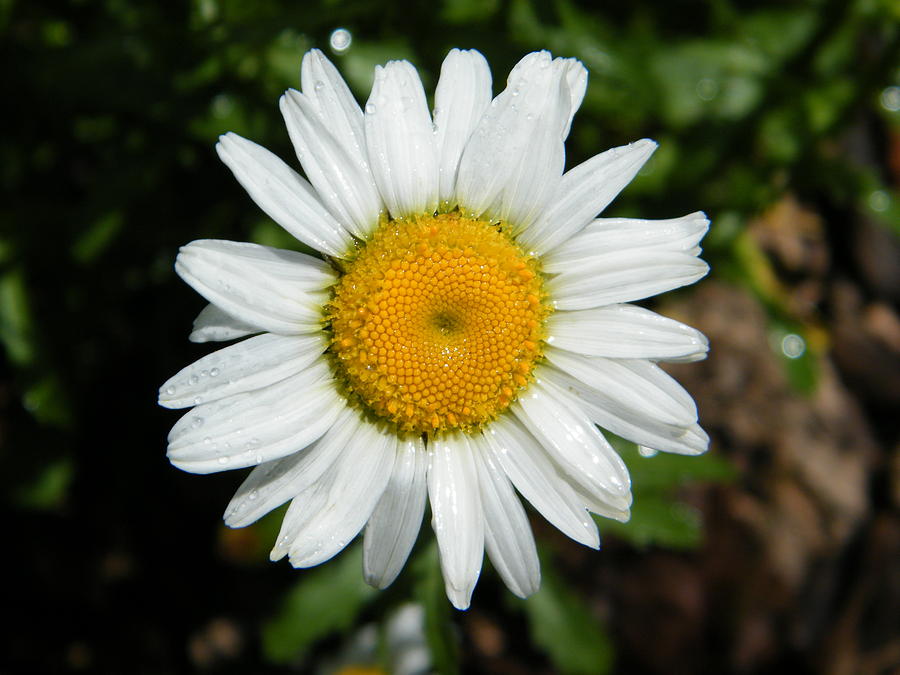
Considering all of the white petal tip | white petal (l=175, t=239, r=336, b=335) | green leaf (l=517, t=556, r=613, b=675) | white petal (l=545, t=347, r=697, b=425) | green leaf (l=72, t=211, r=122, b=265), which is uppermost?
green leaf (l=72, t=211, r=122, b=265)

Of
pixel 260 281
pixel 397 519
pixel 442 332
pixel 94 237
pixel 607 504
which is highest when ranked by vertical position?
pixel 94 237

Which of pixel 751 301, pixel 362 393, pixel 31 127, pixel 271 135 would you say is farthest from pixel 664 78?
pixel 31 127

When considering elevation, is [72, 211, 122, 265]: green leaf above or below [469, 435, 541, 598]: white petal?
above

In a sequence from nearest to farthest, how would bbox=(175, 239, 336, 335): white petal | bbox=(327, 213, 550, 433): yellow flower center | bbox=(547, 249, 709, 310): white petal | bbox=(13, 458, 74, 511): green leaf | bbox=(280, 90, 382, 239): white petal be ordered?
bbox=(175, 239, 336, 335): white petal
bbox=(280, 90, 382, 239): white petal
bbox=(547, 249, 709, 310): white petal
bbox=(327, 213, 550, 433): yellow flower center
bbox=(13, 458, 74, 511): green leaf

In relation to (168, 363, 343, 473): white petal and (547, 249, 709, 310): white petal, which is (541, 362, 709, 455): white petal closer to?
(547, 249, 709, 310): white petal

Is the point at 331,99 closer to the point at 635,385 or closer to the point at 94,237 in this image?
the point at 635,385

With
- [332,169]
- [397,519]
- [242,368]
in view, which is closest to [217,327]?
[242,368]

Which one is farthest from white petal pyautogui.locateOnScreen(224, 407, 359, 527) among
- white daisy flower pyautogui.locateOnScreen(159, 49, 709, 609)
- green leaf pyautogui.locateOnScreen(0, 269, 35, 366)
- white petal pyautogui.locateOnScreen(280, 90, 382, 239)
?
green leaf pyautogui.locateOnScreen(0, 269, 35, 366)

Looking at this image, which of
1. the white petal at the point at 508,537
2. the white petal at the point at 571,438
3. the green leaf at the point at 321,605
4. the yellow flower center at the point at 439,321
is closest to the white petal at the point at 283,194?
the yellow flower center at the point at 439,321
